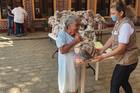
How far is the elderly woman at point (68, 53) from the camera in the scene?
3547 millimetres

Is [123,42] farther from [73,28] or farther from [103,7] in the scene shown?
[103,7]

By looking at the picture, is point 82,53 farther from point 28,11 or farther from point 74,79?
point 28,11

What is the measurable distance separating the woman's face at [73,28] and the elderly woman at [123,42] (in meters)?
0.53

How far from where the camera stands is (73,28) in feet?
11.6

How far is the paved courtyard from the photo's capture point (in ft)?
15.9

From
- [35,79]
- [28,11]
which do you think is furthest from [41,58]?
[28,11]

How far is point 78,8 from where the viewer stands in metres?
12.7

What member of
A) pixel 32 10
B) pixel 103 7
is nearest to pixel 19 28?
pixel 32 10

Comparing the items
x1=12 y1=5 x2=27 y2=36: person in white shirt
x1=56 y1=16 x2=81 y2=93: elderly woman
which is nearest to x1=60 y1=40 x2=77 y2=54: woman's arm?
x1=56 y1=16 x2=81 y2=93: elderly woman

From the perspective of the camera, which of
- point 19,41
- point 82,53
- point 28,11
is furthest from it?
point 28,11

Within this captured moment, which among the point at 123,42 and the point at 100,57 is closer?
the point at 123,42

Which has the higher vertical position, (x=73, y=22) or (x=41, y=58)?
(x=73, y=22)

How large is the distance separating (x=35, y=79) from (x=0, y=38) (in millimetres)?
5403

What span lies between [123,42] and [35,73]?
308cm
